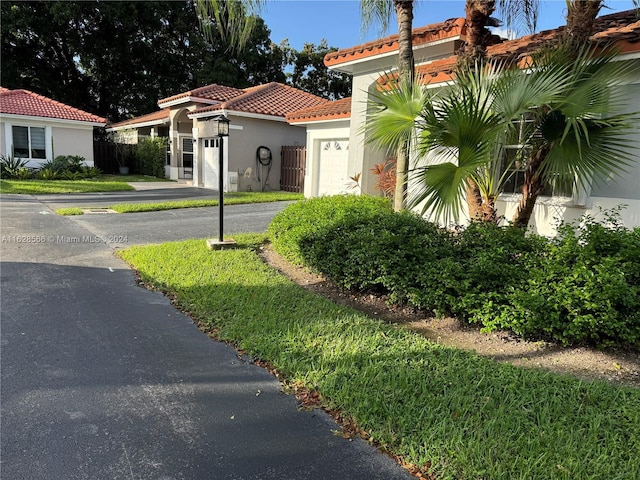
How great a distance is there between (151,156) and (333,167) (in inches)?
604

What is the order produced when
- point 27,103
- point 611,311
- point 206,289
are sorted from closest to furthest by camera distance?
point 611,311 → point 206,289 → point 27,103

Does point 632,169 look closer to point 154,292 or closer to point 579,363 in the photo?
point 579,363

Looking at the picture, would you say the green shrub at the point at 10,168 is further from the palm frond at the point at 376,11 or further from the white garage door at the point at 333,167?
the palm frond at the point at 376,11

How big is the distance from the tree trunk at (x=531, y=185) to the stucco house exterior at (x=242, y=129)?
13.2m

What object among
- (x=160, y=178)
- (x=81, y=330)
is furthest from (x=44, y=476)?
(x=160, y=178)

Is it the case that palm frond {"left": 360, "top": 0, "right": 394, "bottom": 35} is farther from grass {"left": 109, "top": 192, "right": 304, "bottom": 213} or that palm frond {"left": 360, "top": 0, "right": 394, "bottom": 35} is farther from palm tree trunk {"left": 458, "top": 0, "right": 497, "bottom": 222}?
grass {"left": 109, "top": 192, "right": 304, "bottom": 213}

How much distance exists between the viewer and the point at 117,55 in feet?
108

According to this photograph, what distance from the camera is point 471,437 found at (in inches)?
112

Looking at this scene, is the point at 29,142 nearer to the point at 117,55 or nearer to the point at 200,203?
the point at 200,203

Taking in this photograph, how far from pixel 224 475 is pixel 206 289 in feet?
11.5

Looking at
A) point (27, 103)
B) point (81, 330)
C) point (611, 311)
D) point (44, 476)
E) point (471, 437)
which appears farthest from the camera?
point (27, 103)

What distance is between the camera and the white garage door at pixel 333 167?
45.7 ft

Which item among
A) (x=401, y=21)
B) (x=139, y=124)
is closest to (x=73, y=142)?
(x=139, y=124)

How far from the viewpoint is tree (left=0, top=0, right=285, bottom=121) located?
30000mm
